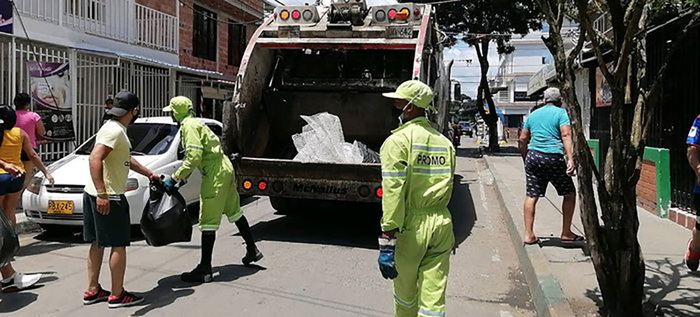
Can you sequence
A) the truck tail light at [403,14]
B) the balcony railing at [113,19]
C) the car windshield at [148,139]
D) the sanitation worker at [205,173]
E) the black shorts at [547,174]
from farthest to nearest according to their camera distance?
the balcony railing at [113,19]
the car windshield at [148,139]
the truck tail light at [403,14]
the black shorts at [547,174]
the sanitation worker at [205,173]

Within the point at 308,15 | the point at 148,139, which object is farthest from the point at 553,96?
the point at 148,139

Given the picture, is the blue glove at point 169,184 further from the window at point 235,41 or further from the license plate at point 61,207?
the window at point 235,41

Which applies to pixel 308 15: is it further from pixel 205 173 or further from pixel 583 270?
pixel 583 270

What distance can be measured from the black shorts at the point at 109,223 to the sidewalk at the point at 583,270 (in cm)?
323

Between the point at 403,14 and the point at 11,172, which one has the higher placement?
the point at 403,14

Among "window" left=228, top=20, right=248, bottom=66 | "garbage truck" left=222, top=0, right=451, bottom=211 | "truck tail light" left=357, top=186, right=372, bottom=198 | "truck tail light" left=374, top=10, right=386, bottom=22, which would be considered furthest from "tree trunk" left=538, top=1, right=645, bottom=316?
"window" left=228, top=20, right=248, bottom=66

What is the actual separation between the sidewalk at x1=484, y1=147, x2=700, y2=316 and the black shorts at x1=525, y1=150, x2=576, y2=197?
61cm

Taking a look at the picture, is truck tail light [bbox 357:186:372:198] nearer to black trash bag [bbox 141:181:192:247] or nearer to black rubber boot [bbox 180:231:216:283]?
black rubber boot [bbox 180:231:216:283]

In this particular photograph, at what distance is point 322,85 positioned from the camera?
7512mm

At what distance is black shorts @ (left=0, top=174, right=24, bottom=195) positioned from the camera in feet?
16.8

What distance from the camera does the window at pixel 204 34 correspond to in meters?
16.3

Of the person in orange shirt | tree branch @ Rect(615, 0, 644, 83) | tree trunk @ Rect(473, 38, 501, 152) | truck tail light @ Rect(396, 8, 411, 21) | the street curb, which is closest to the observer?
tree branch @ Rect(615, 0, 644, 83)

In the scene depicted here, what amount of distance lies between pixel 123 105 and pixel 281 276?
2071 mm

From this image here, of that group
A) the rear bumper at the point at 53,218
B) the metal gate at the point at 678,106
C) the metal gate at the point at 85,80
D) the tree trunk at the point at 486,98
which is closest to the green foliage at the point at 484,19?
the tree trunk at the point at 486,98
